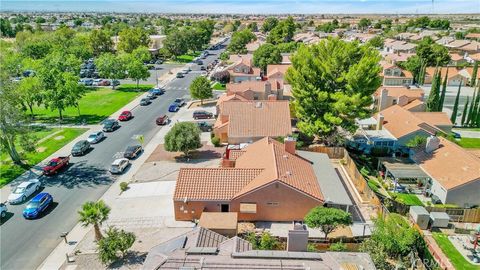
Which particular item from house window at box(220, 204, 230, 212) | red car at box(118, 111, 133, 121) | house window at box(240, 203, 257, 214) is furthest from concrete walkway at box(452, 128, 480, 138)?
red car at box(118, 111, 133, 121)

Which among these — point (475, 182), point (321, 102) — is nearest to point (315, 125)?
point (321, 102)

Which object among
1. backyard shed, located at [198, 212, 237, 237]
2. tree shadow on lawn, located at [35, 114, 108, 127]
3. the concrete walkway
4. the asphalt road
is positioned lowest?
the concrete walkway

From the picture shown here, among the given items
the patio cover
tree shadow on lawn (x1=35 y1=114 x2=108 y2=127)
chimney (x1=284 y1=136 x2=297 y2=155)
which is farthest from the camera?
tree shadow on lawn (x1=35 y1=114 x2=108 y2=127)

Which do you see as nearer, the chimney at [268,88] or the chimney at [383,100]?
the chimney at [383,100]

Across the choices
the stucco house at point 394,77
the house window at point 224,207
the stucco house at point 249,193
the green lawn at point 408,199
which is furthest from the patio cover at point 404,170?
the stucco house at point 394,77

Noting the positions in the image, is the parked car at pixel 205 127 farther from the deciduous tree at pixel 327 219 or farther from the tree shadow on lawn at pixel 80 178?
the deciduous tree at pixel 327 219

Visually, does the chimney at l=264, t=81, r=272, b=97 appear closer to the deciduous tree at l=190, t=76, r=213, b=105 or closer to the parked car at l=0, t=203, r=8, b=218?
the deciduous tree at l=190, t=76, r=213, b=105

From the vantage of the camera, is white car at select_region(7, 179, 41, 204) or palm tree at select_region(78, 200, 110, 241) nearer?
palm tree at select_region(78, 200, 110, 241)
